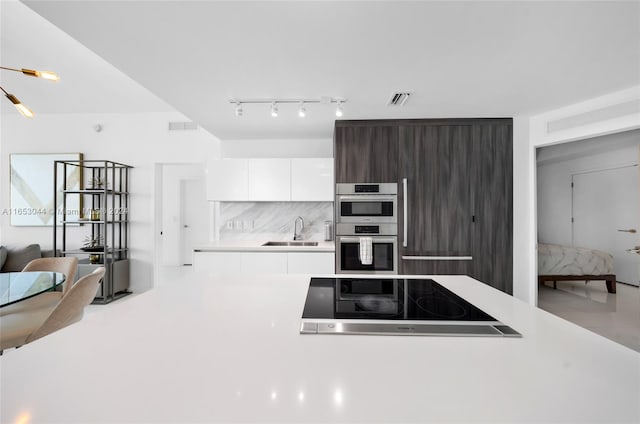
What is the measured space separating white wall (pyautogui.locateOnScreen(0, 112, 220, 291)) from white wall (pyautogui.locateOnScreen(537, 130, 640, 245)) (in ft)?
19.5

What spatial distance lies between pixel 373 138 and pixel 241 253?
2.01m

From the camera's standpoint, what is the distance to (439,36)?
1.78m

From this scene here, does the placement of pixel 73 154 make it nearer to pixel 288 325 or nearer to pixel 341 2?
pixel 341 2

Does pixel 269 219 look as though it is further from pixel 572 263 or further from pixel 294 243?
pixel 572 263

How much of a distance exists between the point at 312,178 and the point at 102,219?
127 inches

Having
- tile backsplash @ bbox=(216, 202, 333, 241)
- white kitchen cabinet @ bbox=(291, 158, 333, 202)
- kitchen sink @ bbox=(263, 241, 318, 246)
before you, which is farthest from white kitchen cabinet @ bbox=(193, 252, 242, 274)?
white kitchen cabinet @ bbox=(291, 158, 333, 202)

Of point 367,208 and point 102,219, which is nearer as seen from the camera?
point 367,208

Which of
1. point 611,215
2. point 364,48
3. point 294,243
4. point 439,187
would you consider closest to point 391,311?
point 364,48

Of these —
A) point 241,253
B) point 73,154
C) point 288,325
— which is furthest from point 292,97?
point 73,154

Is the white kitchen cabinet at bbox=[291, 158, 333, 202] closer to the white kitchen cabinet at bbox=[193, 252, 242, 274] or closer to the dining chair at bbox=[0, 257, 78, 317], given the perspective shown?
the white kitchen cabinet at bbox=[193, 252, 242, 274]

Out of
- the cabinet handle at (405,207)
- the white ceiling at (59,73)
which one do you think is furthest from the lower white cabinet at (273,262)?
the white ceiling at (59,73)

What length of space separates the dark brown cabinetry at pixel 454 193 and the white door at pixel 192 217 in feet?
9.33

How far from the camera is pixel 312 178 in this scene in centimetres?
377

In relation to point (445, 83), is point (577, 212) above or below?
below
